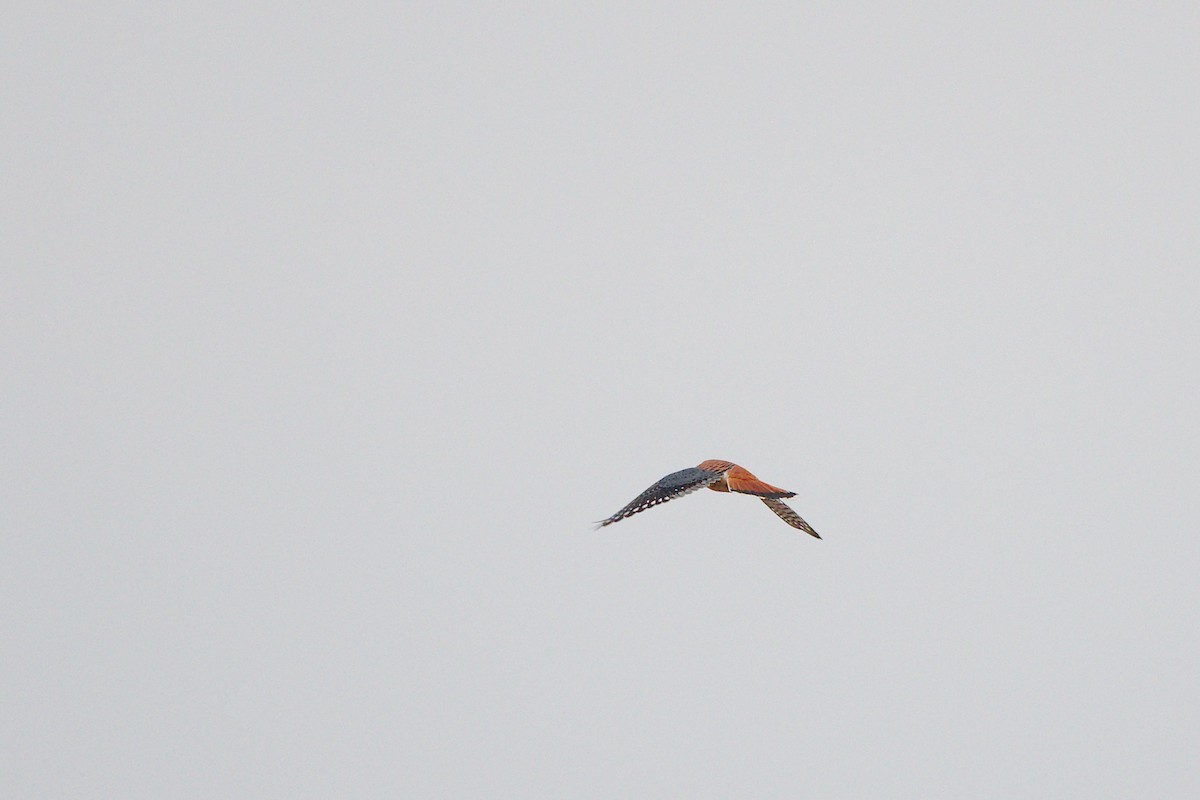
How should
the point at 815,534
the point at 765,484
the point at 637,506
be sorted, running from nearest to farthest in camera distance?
the point at 637,506 → the point at 765,484 → the point at 815,534

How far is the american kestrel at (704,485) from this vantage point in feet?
86.7

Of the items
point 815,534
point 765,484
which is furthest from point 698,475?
point 815,534

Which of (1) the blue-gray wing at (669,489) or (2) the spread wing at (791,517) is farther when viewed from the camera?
(2) the spread wing at (791,517)

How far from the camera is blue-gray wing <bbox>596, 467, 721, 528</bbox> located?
26.2m

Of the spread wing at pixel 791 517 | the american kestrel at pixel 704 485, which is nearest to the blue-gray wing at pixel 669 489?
the american kestrel at pixel 704 485

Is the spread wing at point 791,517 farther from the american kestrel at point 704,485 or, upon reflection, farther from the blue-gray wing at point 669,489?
the blue-gray wing at point 669,489

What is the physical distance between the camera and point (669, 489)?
27.0m

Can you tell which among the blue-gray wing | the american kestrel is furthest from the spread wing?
the blue-gray wing

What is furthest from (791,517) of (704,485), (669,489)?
(669,489)

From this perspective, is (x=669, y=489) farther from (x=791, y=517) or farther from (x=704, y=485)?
(x=791, y=517)

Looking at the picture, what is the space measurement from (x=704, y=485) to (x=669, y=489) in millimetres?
931

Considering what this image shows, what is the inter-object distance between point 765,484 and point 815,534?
12.6ft

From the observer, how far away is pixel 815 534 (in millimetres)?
31234

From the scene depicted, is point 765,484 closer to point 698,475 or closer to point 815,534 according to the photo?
point 698,475
